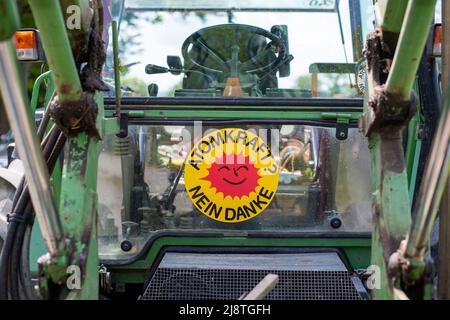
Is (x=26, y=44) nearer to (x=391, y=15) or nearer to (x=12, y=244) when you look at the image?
(x=12, y=244)

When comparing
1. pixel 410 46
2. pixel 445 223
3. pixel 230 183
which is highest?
pixel 410 46

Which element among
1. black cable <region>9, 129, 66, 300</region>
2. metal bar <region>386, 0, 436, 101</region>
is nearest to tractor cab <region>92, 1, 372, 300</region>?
black cable <region>9, 129, 66, 300</region>

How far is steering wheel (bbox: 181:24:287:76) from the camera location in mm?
3279

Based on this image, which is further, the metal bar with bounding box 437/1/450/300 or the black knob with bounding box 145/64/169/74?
the black knob with bounding box 145/64/169/74

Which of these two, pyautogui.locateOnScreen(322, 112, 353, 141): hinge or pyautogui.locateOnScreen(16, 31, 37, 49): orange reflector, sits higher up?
pyautogui.locateOnScreen(16, 31, 37, 49): orange reflector

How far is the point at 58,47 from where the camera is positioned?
213 centimetres

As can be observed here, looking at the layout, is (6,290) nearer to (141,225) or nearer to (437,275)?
(141,225)

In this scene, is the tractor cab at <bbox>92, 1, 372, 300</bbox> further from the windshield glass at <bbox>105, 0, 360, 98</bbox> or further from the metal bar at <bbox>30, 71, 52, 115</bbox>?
the metal bar at <bbox>30, 71, 52, 115</bbox>

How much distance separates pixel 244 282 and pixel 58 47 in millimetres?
1152

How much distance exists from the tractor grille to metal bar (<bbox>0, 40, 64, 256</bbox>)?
2.02ft

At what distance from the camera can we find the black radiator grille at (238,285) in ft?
8.36

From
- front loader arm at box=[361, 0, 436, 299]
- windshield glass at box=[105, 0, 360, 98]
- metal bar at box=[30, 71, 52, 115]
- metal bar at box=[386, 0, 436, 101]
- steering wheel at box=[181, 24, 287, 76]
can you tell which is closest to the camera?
metal bar at box=[386, 0, 436, 101]

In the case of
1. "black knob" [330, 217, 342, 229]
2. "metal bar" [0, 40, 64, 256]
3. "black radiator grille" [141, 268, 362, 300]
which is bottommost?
"black radiator grille" [141, 268, 362, 300]

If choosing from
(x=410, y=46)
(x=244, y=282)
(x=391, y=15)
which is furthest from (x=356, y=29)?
(x=244, y=282)
